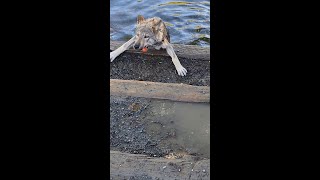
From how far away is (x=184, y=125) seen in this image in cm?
311

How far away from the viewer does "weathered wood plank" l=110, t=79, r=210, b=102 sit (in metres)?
3.32

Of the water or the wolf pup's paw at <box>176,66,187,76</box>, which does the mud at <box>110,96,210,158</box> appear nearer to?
the wolf pup's paw at <box>176,66,187,76</box>

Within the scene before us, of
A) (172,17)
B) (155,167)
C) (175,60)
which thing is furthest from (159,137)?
(172,17)

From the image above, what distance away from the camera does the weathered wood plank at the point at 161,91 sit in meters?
3.32

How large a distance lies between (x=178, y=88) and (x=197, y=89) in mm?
157

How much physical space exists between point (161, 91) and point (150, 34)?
1.06 meters

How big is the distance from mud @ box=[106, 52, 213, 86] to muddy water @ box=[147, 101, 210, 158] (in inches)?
21.3

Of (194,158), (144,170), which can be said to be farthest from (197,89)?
(144,170)

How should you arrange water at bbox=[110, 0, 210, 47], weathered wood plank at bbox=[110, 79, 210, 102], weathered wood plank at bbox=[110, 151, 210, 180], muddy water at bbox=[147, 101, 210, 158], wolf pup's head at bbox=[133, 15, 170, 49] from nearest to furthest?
1. weathered wood plank at bbox=[110, 151, 210, 180]
2. muddy water at bbox=[147, 101, 210, 158]
3. weathered wood plank at bbox=[110, 79, 210, 102]
4. wolf pup's head at bbox=[133, 15, 170, 49]
5. water at bbox=[110, 0, 210, 47]

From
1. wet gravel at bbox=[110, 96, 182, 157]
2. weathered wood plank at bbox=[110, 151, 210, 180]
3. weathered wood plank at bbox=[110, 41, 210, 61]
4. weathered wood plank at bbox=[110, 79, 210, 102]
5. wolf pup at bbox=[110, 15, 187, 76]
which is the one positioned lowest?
weathered wood plank at bbox=[110, 151, 210, 180]

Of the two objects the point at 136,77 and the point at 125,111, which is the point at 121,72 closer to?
the point at 136,77

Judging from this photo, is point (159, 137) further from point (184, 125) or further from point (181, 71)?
point (181, 71)

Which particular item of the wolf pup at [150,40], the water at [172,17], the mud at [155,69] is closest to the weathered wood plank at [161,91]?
the mud at [155,69]

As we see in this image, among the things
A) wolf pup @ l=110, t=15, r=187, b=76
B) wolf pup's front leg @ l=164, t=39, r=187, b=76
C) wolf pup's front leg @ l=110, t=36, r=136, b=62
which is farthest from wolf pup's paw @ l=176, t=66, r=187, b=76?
wolf pup's front leg @ l=110, t=36, r=136, b=62
